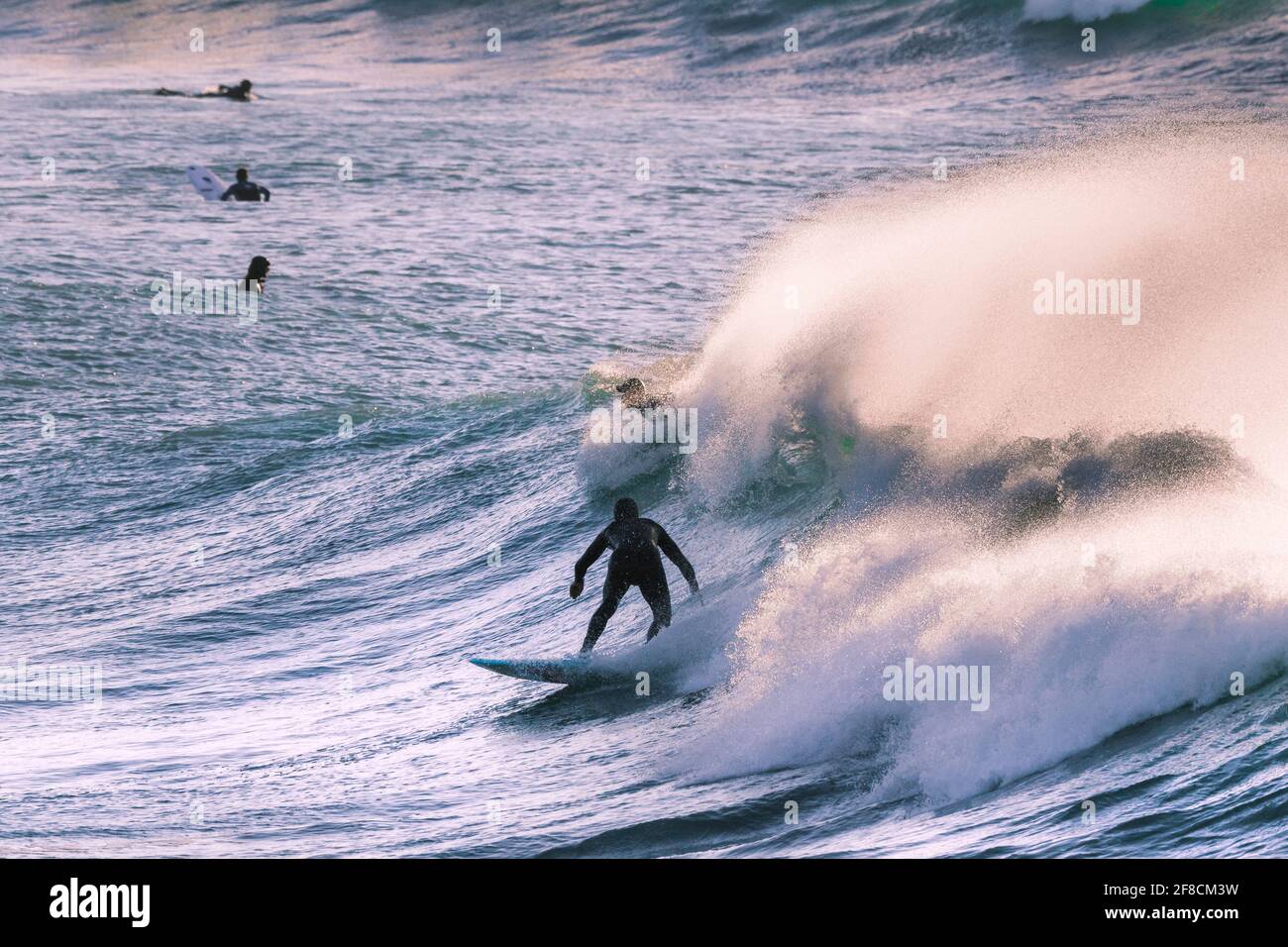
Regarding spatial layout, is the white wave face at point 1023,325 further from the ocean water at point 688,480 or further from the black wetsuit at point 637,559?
the black wetsuit at point 637,559

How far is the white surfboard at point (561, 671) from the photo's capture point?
11.1m

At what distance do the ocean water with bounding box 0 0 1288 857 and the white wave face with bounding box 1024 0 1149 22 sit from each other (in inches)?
31.1

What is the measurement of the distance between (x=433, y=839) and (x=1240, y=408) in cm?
601

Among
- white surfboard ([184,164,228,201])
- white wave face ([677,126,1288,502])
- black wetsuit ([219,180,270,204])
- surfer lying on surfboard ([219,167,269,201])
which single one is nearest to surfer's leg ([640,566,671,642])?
white wave face ([677,126,1288,502])

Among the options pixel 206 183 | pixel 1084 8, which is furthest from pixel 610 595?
pixel 1084 8

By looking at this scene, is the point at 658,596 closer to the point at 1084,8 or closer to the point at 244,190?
the point at 244,190

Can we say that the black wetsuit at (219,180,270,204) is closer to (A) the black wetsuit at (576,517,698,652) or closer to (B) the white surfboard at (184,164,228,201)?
(B) the white surfboard at (184,164,228,201)

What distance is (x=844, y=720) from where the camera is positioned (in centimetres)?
937

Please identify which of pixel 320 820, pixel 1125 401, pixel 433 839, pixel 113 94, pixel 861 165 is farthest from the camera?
pixel 113 94

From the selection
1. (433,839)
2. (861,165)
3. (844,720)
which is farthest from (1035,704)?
(861,165)

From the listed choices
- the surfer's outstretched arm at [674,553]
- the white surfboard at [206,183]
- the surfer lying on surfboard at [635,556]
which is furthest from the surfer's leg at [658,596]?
the white surfboard at [206,183]

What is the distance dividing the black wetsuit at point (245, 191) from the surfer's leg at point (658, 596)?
22300mm

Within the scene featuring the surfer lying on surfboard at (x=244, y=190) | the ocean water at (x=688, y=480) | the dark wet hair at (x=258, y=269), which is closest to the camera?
the ocean water at (x=688, y=480)

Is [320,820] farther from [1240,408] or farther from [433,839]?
[1240,408]
